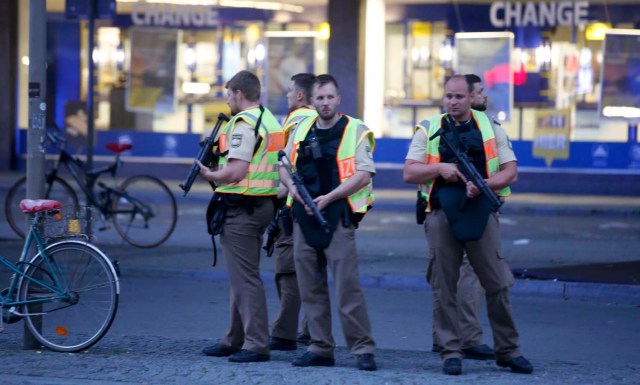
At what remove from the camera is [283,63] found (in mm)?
22719

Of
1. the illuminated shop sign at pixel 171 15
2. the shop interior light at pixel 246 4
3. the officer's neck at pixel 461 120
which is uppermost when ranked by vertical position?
the shop interior light at pixel 246 4

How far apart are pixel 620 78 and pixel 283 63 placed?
20.4 feet

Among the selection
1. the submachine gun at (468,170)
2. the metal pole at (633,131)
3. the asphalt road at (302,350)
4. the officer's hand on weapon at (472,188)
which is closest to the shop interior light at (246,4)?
the metal pole at (633,131)

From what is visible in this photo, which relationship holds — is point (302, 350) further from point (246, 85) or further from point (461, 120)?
point (461, 120)

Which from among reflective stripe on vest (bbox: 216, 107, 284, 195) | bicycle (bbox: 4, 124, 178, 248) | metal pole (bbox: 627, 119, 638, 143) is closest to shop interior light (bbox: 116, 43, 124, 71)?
bicycle (bbox: 4, 124, 178, 248)

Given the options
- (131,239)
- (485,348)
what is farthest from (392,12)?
(485,348)

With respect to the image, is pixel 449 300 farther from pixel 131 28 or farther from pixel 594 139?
pixel 131 28

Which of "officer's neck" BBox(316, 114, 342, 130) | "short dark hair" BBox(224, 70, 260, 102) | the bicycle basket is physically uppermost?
"short dark hair" BBox(224, 70, 260, 102)

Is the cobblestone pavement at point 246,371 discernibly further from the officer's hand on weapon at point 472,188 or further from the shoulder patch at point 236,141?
the shoulder patch at point 236,141

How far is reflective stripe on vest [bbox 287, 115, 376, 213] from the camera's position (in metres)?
7.16

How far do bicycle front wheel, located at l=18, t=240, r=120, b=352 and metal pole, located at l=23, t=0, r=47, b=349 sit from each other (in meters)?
0.19

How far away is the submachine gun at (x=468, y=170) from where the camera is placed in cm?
686

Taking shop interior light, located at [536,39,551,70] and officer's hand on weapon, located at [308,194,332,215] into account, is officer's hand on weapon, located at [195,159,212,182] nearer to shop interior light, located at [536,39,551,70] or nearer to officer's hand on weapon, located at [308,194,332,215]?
officer's hand on weapon, located at [308,194,332,215]

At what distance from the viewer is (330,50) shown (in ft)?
72.2
